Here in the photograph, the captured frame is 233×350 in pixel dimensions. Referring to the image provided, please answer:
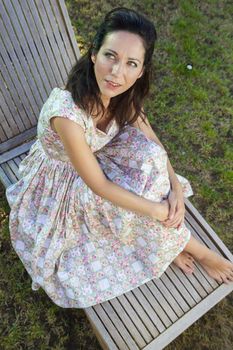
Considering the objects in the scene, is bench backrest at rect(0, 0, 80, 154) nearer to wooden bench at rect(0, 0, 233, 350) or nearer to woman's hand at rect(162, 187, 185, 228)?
wooden bench at rect(0, 0, 233, 350)

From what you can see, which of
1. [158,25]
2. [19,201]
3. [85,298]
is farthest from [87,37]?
[85,298]

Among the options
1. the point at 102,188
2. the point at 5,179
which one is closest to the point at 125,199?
the point at 102,188

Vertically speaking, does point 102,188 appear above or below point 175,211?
above

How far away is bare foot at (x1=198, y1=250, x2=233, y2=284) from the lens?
2.30 meters

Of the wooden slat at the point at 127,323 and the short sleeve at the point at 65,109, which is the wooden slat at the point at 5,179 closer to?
the short sleeve at the point at 65,109

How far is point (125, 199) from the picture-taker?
2002 millimetres

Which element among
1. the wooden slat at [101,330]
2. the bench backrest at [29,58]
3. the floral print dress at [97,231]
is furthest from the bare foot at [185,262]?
the bench backrest at [29,58]

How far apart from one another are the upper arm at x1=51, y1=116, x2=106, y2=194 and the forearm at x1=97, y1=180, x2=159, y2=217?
1.4 inches

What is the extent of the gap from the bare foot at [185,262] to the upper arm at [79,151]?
63 centimetres

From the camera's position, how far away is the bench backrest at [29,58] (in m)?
2.45

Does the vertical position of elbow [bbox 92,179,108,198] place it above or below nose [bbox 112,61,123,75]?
below

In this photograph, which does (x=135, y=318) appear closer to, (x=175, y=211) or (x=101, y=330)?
(x=101, y=330)

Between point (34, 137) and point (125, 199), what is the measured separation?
101 cm

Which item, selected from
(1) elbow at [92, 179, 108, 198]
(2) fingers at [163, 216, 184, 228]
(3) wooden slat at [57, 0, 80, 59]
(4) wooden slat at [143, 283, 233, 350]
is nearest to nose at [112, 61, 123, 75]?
(1) elbow at [92, 179, 108, 198]
